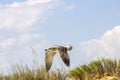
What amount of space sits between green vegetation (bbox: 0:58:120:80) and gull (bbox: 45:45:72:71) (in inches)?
11.9

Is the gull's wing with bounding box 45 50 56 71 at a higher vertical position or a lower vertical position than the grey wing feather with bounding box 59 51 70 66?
higher

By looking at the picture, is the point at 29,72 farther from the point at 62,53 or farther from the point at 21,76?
the point at 62,53

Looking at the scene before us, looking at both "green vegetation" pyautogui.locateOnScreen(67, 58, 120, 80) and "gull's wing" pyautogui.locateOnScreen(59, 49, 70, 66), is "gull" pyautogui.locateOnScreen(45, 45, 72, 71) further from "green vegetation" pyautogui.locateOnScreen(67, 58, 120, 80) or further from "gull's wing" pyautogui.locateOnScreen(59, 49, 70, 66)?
"green vegetation" pyautogui.locateOnScreen(67, 58, 120, 80)

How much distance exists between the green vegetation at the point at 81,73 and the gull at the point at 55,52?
30 cm

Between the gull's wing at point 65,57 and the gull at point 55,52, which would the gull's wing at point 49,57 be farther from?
the gull's wing at point 65,57

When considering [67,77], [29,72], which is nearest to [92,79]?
[67,77]

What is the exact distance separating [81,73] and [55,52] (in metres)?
2.23

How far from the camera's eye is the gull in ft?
62.2

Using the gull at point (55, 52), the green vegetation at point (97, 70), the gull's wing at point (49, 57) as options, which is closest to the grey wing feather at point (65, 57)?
the gull at point (55, 52)

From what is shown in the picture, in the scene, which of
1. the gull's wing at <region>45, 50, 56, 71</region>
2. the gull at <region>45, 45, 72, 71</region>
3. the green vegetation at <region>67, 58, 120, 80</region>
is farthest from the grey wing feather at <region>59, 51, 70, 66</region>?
the green vegetation at <region>67, 58, 120, 80</region>

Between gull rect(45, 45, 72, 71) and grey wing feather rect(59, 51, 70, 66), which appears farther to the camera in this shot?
gull rect(45, 45, 72, 71)

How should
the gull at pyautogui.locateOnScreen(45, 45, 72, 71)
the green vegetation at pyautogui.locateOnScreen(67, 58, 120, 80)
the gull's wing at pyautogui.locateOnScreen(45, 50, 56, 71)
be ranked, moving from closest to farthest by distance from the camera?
1. the gull at pyautogui.locateOnScreen(45, 45, 72, 71)
2. the gull's wing at pyautogui.locateOnScreen(45, 50, 56, 71)
3. the green vegetation at pyautogui.locateOnScreen(67, 58, 120, 80)

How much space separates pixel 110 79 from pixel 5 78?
3954 mm

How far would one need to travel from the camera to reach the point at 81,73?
71.1ft
